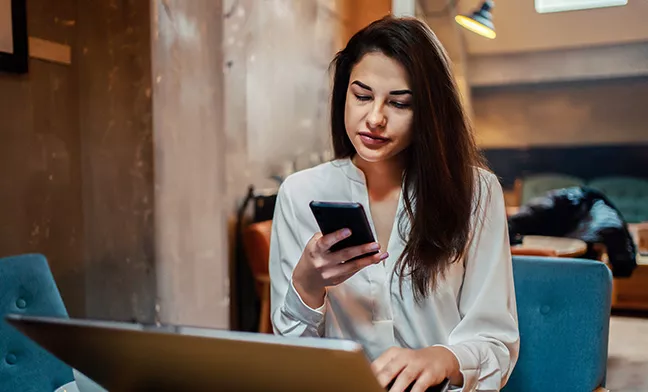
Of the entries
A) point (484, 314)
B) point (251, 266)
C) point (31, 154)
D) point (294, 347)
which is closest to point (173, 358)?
point (294, 347)

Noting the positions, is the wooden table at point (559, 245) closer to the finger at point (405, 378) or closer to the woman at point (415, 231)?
the woman at point (415, 231)

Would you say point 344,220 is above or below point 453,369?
above

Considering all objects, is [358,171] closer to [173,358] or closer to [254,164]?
[173,358]

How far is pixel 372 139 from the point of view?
906mm

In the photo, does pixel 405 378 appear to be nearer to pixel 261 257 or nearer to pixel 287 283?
pixel 287 283

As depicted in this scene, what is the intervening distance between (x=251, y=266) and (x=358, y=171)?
194 cm

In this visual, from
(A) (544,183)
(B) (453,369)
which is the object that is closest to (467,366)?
(B) (453,369)

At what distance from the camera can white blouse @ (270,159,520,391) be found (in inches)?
35.1

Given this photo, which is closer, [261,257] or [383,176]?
[383,176]

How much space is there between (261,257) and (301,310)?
194 centimetres

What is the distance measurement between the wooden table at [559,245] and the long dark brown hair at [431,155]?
207 centimetres

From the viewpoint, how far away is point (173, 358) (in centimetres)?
49

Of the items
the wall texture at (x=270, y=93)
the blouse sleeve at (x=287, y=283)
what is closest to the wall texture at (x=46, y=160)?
the wall texture at (x=270, y=93)

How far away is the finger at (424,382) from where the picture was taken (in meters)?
0.68
